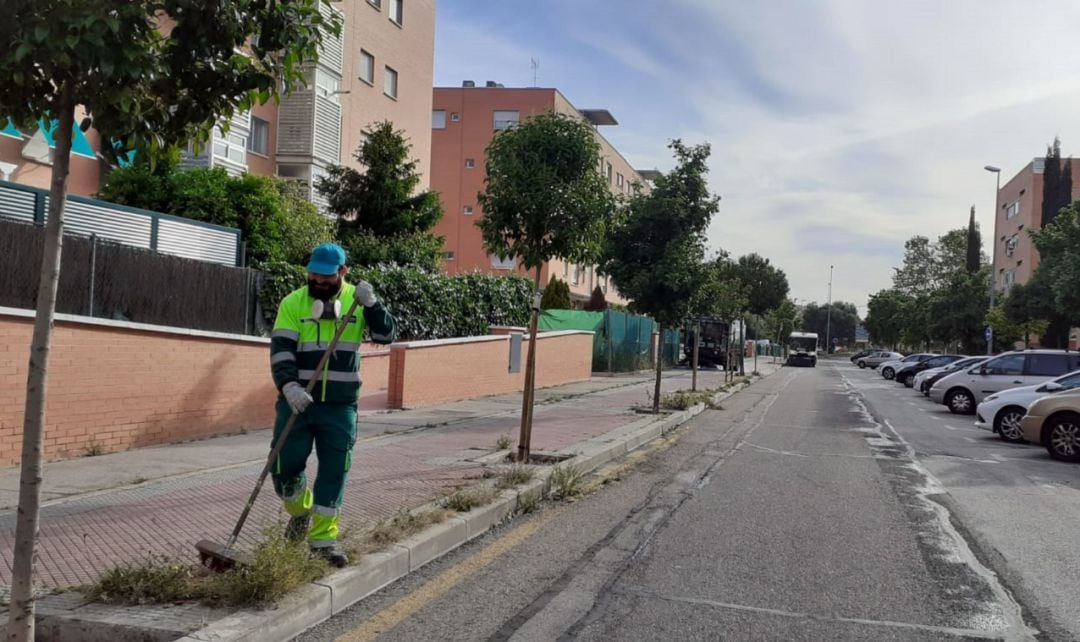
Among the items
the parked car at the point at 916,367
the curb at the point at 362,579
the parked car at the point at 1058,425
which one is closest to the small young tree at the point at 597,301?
the parked car at the point at 916,367

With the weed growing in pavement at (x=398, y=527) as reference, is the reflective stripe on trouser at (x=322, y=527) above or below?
above

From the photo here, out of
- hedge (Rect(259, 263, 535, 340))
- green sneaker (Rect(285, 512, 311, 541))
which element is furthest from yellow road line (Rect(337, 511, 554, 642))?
hedge (Rect(259, 263, 535, 340))

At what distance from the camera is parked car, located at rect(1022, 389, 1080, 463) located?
1308 centimetres

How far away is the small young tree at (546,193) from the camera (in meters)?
9.88

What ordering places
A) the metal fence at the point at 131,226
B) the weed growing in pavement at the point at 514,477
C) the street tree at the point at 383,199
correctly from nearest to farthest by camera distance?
1. the weed growing in pavement at the point at 514,477
2. the metal fence at the point at 131,226
3. the street tree at the point at 383,199

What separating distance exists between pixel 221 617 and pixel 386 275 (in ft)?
41.9

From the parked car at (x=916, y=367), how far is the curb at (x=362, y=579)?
28.9 metres

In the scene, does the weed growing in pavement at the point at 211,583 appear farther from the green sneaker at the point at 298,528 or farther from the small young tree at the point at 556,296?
the small young tree at the point at 556,296

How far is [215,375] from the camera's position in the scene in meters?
10.9

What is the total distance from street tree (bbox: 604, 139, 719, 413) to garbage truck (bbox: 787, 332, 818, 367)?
50.0 metres

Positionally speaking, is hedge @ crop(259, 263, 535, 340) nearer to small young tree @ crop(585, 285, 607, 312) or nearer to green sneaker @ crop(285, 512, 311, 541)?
green sneaker @ crop(285, 512, 311, 541)

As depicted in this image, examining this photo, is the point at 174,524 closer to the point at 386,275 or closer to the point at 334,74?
Answer: the point at 386,275

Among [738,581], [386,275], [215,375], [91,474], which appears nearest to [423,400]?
[386,275]

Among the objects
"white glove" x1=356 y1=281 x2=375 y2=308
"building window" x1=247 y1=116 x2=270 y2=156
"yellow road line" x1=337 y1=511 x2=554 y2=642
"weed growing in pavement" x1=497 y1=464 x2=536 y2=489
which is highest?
"building window" x1=247 y1=116 x2=270 y2=156
